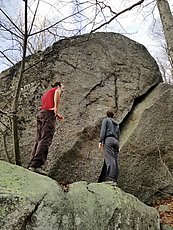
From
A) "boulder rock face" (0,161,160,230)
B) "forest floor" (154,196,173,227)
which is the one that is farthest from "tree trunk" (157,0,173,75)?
"boulder rock face" (0,161,160,230)

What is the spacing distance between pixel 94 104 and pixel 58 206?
17.0 ft

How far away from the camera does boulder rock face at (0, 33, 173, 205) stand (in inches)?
342

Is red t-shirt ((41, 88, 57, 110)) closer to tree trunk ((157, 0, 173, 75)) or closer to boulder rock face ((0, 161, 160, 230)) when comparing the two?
boulder rock face ((0, 161, 160, 230))

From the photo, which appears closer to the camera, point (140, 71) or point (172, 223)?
point (172, 223)

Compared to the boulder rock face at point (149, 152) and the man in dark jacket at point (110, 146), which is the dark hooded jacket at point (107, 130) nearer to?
the man in dark jacket at point (110, 146)

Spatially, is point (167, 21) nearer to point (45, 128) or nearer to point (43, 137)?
point (45, 128)

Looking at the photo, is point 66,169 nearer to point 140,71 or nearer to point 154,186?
point 154,186

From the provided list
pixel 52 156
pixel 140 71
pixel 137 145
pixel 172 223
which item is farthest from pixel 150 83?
pixel 172 223

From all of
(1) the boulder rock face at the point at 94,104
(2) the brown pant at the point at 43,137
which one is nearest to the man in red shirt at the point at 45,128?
(2) the brown pant at the point at 43,137

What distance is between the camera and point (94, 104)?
30.8ft

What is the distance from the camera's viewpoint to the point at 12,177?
4.47 metres

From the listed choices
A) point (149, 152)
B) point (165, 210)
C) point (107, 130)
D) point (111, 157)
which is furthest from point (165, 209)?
point (107, 130)

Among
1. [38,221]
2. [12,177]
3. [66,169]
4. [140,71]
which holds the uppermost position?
[140,71]

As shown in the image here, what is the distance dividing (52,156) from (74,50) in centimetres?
332
